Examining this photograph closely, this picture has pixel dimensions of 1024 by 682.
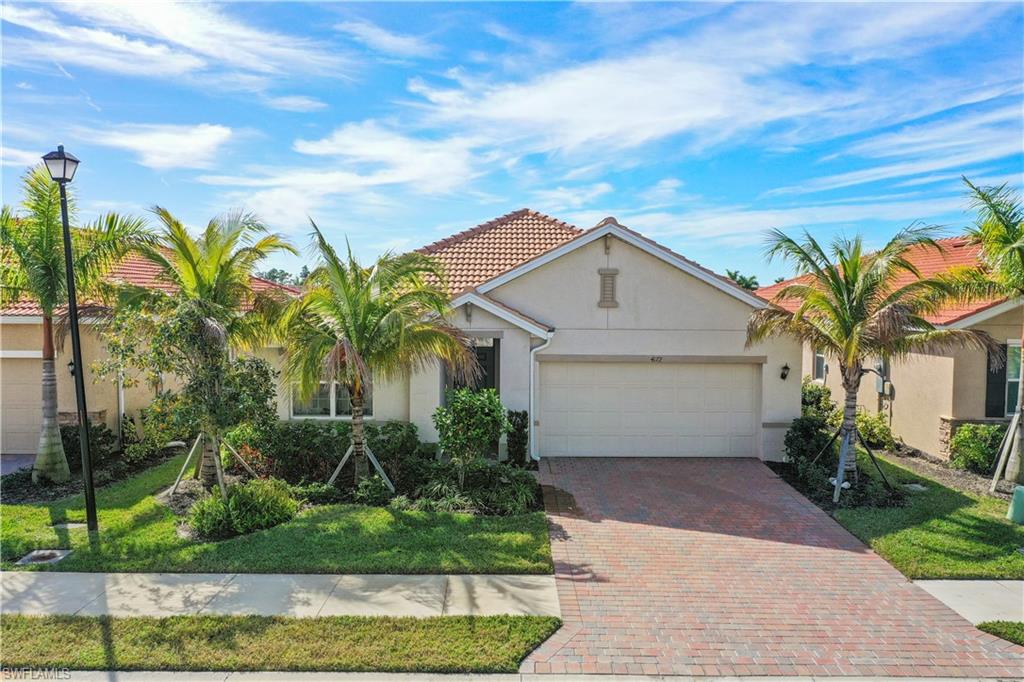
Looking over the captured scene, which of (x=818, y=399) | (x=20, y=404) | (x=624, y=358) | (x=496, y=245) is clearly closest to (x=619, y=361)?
(x=624, y=358)

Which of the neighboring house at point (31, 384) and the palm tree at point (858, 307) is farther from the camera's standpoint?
the neighboring house at point (31, 384)

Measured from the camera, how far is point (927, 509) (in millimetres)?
11070

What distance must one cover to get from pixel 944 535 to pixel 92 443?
50.4ft

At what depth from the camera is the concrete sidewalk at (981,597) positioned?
24.4 feet

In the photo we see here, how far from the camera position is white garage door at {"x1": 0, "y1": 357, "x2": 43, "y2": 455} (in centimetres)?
1462

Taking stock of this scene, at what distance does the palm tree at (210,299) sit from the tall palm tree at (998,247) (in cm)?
1232

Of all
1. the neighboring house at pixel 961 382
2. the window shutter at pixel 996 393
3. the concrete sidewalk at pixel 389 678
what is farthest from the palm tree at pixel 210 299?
the window shutter at pixel 996 393

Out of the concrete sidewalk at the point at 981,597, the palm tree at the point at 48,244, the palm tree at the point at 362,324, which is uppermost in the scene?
the palm tree at the point at 48,244

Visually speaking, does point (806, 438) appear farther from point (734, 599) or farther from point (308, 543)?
point (308, 543)

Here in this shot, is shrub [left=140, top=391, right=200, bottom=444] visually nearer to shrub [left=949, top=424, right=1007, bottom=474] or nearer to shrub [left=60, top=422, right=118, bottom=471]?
shrub [left=60, top=422, right=118, bottom=471]

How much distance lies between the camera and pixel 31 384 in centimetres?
1470

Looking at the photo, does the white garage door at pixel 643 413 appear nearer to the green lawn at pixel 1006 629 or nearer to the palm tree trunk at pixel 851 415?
the palm tree trunk at pixel 851 415

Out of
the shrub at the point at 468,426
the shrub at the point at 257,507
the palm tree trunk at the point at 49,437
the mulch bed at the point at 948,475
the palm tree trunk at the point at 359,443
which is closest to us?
the shrub at the point at 257,507

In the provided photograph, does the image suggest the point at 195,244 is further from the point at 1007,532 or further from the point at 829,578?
the point at 1007,532
